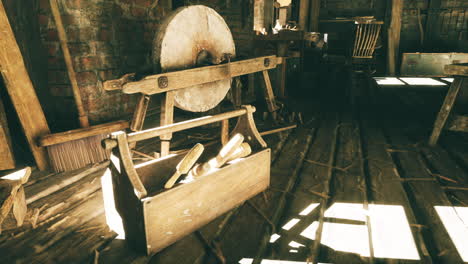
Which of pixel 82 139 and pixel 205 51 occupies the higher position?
pixel 205 51

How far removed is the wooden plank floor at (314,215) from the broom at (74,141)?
14cm

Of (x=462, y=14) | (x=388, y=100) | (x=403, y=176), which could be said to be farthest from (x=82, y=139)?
(x=462, y=14)

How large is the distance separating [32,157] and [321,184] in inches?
104

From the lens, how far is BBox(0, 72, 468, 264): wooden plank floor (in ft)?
5.33

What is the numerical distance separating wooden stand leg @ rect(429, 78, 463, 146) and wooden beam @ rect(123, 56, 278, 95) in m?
2.01

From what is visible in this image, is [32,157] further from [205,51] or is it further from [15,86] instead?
[205,51]

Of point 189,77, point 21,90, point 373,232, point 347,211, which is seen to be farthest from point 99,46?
point 373,232

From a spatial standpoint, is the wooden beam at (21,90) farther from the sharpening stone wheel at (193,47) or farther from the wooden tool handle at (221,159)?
the wooden tool handle at (221,159)

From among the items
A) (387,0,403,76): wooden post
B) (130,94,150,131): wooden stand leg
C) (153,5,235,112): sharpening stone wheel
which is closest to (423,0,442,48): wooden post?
(387,0,403,76): wooden post

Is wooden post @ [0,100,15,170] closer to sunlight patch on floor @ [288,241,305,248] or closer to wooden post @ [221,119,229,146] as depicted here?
wooden post @ [221,119,229,146]

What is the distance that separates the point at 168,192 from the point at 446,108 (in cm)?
317

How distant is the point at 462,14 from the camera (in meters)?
8.70

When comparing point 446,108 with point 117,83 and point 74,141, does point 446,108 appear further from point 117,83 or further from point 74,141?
point 74,141

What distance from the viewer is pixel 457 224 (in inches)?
74.8
